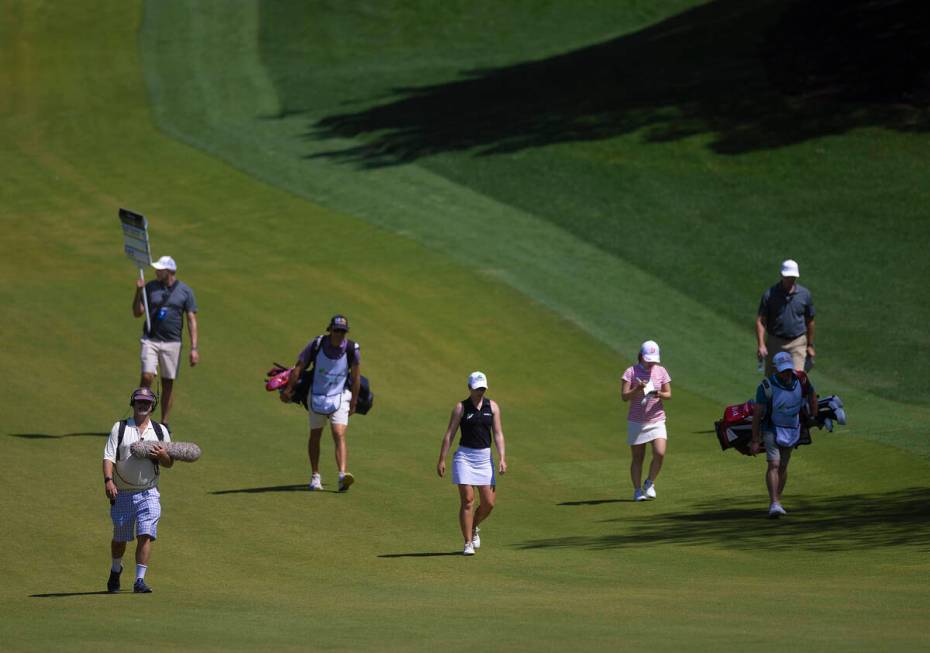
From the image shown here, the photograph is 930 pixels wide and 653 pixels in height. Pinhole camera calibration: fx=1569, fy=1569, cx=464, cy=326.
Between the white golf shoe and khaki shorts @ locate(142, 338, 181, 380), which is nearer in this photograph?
the white golf shoe

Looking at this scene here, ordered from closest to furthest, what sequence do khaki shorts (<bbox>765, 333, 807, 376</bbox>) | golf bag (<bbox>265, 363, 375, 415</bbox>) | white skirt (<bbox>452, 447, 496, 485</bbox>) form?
white skirt (<bbox>452, 447, 496, 485</bbox>) < golf bag (<bbox>265, 363, 375, 415</bbox>) < khaki shorts (<bbox>765, 333, 807, 376</bbox>)

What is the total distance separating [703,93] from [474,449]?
2935 cm

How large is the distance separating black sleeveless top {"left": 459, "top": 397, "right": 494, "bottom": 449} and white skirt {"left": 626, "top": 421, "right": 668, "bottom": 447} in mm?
3468

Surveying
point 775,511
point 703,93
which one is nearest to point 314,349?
point 775,511

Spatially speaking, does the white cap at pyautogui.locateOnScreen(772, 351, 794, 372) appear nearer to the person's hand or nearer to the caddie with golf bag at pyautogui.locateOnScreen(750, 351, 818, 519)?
the caddie with golf bag at pyautogui.locateOnScreen(750, 351, 818, 519)

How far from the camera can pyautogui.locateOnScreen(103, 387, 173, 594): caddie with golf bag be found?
44.7ft

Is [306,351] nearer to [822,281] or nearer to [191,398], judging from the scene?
[191,398]

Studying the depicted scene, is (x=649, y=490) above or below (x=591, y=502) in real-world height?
above

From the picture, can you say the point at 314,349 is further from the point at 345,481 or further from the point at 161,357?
the point at 161,357

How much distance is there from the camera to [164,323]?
21531 mm

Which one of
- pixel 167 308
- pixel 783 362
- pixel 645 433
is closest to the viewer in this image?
pixel 783 362

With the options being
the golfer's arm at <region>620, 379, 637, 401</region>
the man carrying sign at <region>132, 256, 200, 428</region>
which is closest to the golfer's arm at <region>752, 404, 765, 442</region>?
the golfer's arm at <region>620, 379, 637, 401</region>

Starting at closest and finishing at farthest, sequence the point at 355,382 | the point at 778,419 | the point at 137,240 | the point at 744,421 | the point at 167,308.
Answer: the point at 778,419 → the point at 744,421 → the point at 355,382 → the point at 167,308 → the point at 137,240

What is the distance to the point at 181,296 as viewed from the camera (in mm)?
21688
